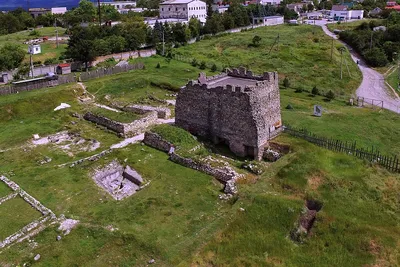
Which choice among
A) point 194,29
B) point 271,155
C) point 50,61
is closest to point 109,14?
point 194,29

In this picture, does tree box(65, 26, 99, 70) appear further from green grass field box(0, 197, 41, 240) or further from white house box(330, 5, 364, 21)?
white house box(330, 5, 364, 21)

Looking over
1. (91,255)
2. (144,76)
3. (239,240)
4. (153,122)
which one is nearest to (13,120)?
(153,122)

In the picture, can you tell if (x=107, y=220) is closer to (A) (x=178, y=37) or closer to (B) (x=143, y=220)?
(B) (x=143, y=220)

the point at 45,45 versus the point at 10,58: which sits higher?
the point at 45,45

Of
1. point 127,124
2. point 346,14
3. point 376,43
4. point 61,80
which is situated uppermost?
point 346,14

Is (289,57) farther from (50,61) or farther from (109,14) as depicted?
(109,14)

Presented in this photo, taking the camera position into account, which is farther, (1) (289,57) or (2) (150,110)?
(1) (289,57)

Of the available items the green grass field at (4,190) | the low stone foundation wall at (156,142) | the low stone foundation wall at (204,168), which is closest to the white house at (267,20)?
the low stone foundation wall at (156,142)
